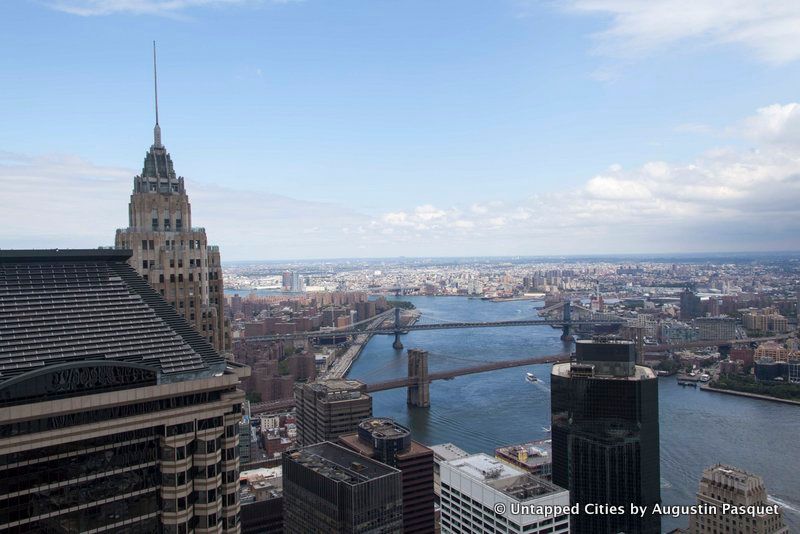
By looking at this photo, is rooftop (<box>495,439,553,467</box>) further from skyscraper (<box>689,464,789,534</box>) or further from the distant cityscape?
skyscraper (<box>689,464,789,534</box>)

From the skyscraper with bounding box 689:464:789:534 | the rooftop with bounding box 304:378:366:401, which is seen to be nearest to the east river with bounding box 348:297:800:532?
the skyscraper with bounding box 689:464:789:534

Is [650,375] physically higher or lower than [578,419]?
higher

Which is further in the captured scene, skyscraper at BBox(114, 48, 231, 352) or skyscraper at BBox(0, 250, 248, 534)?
skyscraper at BBox(114, 48, 231, 352)

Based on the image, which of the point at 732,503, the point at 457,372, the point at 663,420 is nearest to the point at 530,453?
the point at 732,503

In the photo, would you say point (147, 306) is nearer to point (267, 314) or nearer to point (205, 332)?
point (205, 332)

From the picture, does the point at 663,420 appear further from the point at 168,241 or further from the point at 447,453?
the point at 168,241

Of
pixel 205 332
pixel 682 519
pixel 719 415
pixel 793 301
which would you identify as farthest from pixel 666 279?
pixel 205 332

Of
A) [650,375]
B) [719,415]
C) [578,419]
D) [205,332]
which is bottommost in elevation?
[719,415]
